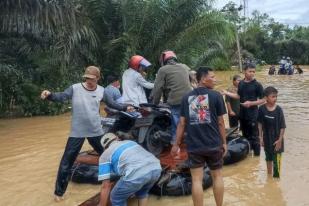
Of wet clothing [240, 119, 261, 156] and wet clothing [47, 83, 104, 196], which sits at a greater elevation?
wet clothing [47, 83, 104, 196]

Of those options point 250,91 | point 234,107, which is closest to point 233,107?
point 234,107

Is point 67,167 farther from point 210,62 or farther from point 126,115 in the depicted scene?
point 210,62

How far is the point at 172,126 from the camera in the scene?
7617 millimetres

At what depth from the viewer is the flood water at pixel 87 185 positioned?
Answer: 21.3ft

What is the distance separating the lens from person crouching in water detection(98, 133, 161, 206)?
5059 mm

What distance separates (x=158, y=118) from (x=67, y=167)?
77.4 inches

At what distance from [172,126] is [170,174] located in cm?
113

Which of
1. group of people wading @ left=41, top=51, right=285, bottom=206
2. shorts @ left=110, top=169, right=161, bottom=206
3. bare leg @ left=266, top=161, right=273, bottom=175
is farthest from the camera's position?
bare leg @ left=266, top=161, right=273, bottom=175

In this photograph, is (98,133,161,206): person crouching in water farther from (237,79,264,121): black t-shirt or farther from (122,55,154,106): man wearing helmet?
(237,79,264,121): black t-shirt

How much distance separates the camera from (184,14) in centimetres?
1716

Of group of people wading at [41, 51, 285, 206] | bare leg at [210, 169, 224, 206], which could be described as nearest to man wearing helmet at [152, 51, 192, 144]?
group of people wading at [41, 51, 285, 206]

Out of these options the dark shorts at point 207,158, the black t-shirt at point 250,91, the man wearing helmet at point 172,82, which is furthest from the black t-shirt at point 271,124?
the dark shorts at point 207,158

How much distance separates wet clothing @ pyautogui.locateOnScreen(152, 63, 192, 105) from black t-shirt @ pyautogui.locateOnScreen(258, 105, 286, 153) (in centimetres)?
118

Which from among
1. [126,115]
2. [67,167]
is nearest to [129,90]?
[126,115]
